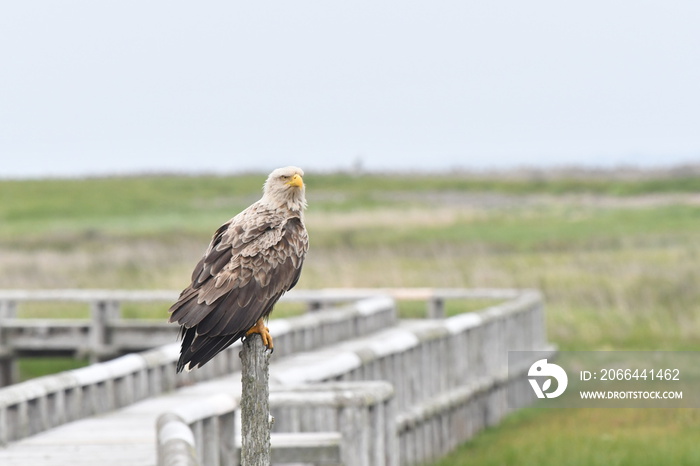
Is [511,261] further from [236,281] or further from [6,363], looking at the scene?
[236,281]

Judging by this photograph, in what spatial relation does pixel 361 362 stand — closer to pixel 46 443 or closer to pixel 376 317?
pixel 46 443

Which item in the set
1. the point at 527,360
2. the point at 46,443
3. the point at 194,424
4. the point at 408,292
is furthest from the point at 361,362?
the point at 408,292

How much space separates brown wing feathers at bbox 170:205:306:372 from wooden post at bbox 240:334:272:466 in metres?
0.24

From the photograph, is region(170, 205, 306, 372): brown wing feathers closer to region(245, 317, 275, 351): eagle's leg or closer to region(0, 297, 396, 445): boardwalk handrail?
region(245, 317, 275, 351): eagle's leg

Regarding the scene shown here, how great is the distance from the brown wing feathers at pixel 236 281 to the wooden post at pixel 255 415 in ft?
0.79

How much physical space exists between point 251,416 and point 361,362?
24.6 feet

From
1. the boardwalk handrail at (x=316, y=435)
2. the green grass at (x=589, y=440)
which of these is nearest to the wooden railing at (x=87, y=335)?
the green grass at (x=589, y=440)

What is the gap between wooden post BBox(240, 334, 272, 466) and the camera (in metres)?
7.27

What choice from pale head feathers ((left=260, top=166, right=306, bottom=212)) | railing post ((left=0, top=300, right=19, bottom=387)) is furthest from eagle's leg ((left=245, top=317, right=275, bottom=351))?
railing post ((left=0, top=300, right=19, bottom=387))

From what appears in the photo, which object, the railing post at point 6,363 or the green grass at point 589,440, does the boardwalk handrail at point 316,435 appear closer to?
the green grass at point 589,440

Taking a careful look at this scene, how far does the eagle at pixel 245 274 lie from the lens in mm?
7582

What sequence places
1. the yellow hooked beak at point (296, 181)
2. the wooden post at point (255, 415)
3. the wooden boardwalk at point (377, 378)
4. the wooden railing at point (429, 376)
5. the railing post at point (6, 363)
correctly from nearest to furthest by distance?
the wooden post at point (255, 415) → the yellow hooked beak at point (296, 181) → the wooden boardwalk at point (377, 378) → the wooden railing at point (429, 376) → the railing post at point (6, 363)

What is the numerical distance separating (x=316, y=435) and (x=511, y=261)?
26.5m

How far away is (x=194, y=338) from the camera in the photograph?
301 inches
